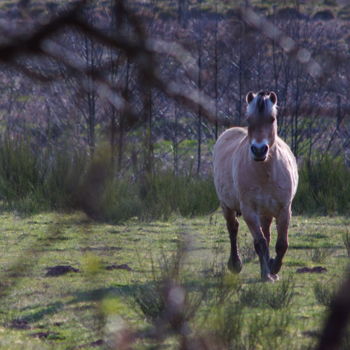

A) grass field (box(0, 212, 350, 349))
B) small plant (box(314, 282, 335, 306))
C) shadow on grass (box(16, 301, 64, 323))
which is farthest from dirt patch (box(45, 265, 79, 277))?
small plant (box(314, 282, 335, 306))

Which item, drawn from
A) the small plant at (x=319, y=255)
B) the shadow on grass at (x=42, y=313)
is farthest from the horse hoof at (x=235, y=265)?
the shadow on grass at (x=42, y=313)

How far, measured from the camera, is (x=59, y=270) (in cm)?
704

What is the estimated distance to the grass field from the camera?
53.9 inches

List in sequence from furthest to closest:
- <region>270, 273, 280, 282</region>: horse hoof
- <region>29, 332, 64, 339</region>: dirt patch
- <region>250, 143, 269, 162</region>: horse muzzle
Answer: <region>270, 273, 280, 282</region>: horse hoof < <region>250, 143, 269, 162</region>: horse muzzle < <region>29, 332, 64, 339</region>: dirt patch

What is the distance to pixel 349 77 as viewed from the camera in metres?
1.05

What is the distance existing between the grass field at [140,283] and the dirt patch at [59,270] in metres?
0.06

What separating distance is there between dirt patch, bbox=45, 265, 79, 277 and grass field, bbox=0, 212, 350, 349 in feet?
0.20

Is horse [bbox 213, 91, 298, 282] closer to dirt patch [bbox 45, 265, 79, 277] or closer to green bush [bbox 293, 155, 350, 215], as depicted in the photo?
dirt patch [bbox 45, 265, 79, 277]

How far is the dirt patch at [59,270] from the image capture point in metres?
6.96

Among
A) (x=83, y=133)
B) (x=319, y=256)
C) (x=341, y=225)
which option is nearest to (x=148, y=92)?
(x=83, y=133)

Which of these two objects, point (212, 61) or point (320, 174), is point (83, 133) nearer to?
point (212, 61)

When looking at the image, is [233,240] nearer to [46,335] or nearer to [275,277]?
[275,277]

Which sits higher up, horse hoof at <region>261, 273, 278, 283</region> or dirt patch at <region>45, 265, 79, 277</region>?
horse hoof at <region>261, 273, 278, 283</region>

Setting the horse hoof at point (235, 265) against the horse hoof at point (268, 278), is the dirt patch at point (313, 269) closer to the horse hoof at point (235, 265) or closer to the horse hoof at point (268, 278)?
the horse hoof at point (235, 265)
